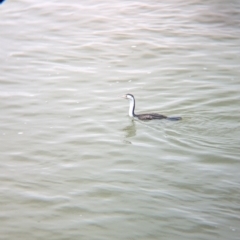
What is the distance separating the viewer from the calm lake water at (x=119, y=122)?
8820 mm

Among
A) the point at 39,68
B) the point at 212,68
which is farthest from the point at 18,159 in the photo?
the point at 212,68

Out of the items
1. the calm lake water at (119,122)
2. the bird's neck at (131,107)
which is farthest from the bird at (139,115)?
the calm lake water at (119,122)

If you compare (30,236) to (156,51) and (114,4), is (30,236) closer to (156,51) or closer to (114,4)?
(156,51)

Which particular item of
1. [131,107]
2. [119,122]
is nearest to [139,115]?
[131,107]

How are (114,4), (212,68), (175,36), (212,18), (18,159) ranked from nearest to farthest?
(18,159) → (212,68) → (175,36) → (212,18) → (114,4)

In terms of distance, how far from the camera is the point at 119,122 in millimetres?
12102

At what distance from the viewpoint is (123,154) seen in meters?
10.9

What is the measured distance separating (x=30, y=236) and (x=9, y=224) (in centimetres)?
41

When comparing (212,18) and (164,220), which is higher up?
(212,18)

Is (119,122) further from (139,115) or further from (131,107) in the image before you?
(139,115)

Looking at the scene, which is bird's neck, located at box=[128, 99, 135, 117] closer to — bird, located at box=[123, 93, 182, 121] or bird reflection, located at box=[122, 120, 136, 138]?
bird, located at box=[123, 93, 182, 121]

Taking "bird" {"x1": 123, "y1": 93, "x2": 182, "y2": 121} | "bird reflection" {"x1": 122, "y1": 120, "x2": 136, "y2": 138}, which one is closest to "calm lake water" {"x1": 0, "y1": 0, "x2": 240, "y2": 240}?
"bird reflection" {"x1": 122, "y1": 120, "x2": 136, "y2": 138}

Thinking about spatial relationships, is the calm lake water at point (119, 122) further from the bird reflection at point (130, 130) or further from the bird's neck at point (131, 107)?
the bird's neck at point (131, 107)

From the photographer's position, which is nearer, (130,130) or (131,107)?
(130,130)
